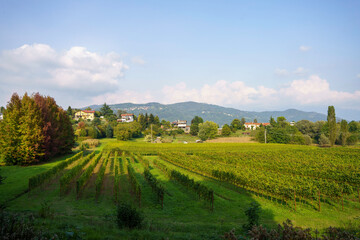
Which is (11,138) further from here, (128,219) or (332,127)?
(332,127)

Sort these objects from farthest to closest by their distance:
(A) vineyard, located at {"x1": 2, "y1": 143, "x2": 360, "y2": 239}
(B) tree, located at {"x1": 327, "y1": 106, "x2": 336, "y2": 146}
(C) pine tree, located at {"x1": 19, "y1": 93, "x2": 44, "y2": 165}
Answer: (B) tree, located at {"x1": 327, "y1": 106, "x2": 336, "y2": 146} → (C) pine tree, located at {"x1": 19, "y1": 93, "x2": 44, "y2": 165} → (A) vineyard, located at {"x1": 2, "y1": 143, "x2": 360, "y2": 239}

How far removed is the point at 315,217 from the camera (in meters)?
13.8

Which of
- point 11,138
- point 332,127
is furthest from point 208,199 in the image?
point 332,127

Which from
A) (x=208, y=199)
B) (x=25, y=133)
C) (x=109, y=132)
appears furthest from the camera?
(x=109, y=132)

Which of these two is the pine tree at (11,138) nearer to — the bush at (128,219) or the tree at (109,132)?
the bush at (128,219)

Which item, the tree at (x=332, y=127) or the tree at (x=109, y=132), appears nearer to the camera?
the tree at (x=332, y=127)

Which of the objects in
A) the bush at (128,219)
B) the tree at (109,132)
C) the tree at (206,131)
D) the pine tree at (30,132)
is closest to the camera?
the bush at (128,219)

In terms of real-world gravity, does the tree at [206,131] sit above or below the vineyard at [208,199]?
above

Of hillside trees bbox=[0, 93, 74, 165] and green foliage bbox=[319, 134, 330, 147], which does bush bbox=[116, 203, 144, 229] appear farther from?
green foliage bbox=[319, 134, 330, 147]

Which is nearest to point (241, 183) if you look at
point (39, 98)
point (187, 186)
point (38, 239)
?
point (187, 186)

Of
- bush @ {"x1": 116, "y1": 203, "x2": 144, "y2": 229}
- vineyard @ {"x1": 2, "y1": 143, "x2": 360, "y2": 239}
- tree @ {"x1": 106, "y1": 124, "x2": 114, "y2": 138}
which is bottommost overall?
vineyard @ {"x1": 2, "y1": 143, "x2": 360, "y2": 239}

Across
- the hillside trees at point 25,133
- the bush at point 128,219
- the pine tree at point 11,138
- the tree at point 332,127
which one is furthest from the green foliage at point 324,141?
the pine tree at point 11,138

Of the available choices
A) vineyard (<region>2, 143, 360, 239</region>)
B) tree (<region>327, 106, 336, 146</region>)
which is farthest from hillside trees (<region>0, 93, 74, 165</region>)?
tree (<region>327, 106, 336, 146</region>)

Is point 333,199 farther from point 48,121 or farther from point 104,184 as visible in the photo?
point 48,121
